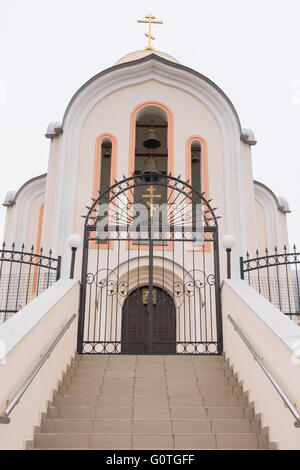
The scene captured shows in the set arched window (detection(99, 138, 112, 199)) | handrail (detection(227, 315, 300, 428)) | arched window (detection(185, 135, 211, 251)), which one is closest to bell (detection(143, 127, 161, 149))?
arched window (detection(185, 135, 211, 251))

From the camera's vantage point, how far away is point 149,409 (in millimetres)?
4750

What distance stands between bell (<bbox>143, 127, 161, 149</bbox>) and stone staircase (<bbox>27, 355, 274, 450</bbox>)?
277 inches

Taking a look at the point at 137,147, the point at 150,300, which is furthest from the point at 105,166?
the point at 150,300

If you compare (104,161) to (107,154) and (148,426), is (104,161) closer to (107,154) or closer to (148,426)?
(107,154)

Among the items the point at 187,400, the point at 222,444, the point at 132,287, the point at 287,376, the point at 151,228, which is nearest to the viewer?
the point at 287,376

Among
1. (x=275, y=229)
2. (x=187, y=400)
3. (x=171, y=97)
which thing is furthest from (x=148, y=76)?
(x=187, y=400)

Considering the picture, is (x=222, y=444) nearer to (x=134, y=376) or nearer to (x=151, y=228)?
(x=134, y=376)

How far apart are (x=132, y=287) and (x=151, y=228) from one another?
3.35 metres

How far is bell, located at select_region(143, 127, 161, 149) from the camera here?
39.3 feet

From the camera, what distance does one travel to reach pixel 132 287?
10898 mm

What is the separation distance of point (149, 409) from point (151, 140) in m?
8.41

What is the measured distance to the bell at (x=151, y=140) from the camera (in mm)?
11977

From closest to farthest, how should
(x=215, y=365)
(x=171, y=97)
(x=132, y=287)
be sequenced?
(x=215, y=365) < (x=132, y=287) < (x=171, y=97)

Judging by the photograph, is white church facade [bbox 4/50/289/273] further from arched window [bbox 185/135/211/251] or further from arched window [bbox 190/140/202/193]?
arched window [bbox 190/140/202/193]
